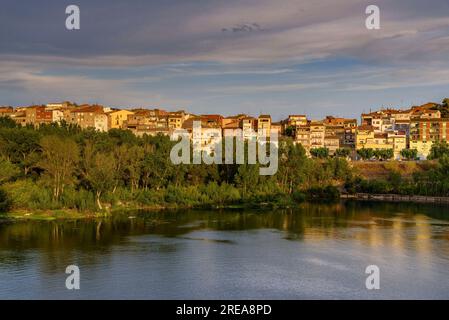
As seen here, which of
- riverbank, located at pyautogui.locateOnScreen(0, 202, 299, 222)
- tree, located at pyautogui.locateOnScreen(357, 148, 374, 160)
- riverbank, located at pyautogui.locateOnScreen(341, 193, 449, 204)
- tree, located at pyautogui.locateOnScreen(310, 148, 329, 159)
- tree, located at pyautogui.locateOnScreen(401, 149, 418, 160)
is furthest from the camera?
tree, located at pyautogui.locateOnScreen(357, 148, 374, 160)

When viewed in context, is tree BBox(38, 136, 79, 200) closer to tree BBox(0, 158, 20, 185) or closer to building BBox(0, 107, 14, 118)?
tree BBox(0, 158, 20, 185)

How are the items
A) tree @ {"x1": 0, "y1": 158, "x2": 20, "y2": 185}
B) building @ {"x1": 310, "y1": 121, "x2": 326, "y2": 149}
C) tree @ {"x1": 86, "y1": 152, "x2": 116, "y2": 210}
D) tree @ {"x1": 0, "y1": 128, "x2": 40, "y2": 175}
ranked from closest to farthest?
tree @ {"x1": 0, "y1": 158, "x2": 20, "y2": 185}, tree @ {"x1": 86, "y1": 152, "x2": 116, "y2": 210}, tree @ {"x1": 0, "y1": 128, "x2": 40, "y2": 175}, building @ {"x1": 310, "y1": 121, "x2": 326, "y2": 149}

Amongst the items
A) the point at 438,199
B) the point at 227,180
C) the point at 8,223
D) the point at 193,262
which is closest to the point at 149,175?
the point at 227,180

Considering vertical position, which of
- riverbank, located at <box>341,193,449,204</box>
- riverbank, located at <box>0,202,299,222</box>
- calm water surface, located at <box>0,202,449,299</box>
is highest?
riverbank, located at <box>0,202,299,222</box>

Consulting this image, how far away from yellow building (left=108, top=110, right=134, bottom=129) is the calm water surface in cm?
2026

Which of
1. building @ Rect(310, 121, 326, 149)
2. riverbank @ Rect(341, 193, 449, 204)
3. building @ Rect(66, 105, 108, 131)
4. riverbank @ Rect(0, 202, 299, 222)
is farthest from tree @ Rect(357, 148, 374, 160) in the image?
riverbank @ Rect(0, 202, 299, 222)

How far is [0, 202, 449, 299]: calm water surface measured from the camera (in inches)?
408

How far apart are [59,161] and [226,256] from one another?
8522 millimetres

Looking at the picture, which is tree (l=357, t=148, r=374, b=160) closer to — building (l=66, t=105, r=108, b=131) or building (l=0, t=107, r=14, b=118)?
building (l=66, t=105, r=108, b=131)

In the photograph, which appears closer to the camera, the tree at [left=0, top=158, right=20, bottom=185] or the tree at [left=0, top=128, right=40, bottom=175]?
the tree at [left=0, top=158, right=20, bottom=185]

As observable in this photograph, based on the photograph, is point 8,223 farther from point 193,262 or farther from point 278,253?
point 278,253

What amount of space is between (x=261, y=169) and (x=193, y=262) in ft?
37.8

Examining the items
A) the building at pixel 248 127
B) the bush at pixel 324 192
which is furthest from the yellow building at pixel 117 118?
the bush at pixel 324 192

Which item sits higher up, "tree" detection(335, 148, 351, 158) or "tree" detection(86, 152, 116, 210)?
"tree" detection(335, 148, 351, 158)
